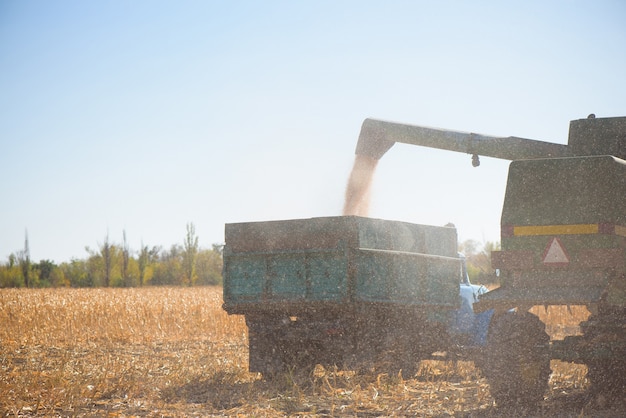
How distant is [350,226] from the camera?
10.5m

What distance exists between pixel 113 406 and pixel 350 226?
154 inches

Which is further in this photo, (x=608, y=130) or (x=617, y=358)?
(x=608, y=130)

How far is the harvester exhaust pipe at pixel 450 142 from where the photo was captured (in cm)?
1111

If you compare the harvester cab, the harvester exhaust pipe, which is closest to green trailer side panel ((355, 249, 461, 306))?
the harvester exhaust pipe

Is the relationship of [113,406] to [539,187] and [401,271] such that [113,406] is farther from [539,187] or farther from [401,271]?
[539,187]

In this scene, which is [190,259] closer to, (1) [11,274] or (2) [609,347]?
(1) [11,274]

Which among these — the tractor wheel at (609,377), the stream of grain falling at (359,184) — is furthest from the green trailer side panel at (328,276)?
the stream of grain falling at (359,184)

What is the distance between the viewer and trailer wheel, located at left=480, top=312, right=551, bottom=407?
301 inches

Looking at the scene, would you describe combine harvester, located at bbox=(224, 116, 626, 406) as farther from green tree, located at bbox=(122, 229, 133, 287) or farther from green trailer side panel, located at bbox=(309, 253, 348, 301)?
green tree, located at bbox=(122, 229, 133, 287)

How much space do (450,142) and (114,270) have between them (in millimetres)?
68615

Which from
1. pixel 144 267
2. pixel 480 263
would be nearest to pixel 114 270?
pixel 144 267

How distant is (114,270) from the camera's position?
76.7 meters

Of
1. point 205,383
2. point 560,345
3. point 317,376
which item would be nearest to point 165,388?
point 205,383

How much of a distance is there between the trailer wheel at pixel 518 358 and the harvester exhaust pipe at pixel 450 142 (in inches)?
135
